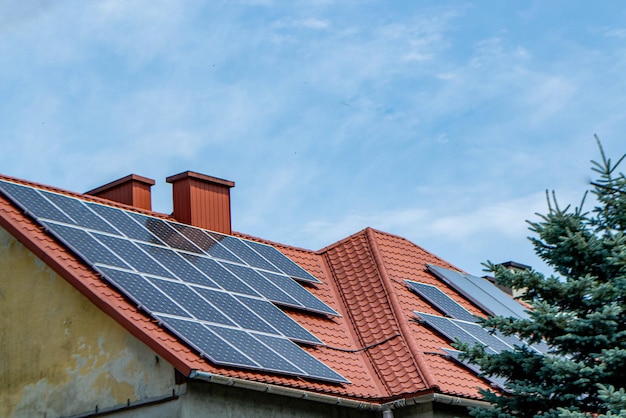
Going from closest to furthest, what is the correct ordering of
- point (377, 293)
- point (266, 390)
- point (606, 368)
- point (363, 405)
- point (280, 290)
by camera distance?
point (606, 368) → point (266, 390) → point (363, 405) → point (280, 290) → point (377, 293)

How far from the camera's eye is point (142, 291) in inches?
632

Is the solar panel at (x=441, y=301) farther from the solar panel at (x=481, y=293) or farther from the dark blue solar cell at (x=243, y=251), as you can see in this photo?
the dark blue solar cell at (x=243, y=251)

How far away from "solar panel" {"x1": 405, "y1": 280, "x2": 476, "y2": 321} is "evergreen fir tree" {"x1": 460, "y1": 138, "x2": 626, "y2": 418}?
6.52 meters

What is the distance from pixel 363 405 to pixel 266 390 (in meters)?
2.24

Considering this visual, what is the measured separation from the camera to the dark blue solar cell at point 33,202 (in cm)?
1746

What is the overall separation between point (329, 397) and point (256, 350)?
1368mm

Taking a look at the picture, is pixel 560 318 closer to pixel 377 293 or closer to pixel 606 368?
pixel 606 368

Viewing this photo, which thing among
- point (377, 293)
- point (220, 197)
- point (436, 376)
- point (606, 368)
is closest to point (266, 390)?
point (436, 376)

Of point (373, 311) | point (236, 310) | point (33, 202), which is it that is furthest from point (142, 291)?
point (373, 311)

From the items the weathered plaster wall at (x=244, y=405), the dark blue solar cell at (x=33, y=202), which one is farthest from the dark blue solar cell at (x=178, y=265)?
the weathered plaster wall at (x=244, y=405)

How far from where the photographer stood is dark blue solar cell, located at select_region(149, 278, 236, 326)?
16203 millimetres

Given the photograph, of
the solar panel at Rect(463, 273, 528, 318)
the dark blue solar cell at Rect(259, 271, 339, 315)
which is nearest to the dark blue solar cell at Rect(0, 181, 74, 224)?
the dark blue solar cell at Rect(259, 271, 339, 315)

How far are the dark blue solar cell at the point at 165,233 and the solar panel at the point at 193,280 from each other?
0.03 metres

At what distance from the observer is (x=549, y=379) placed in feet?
45.5
